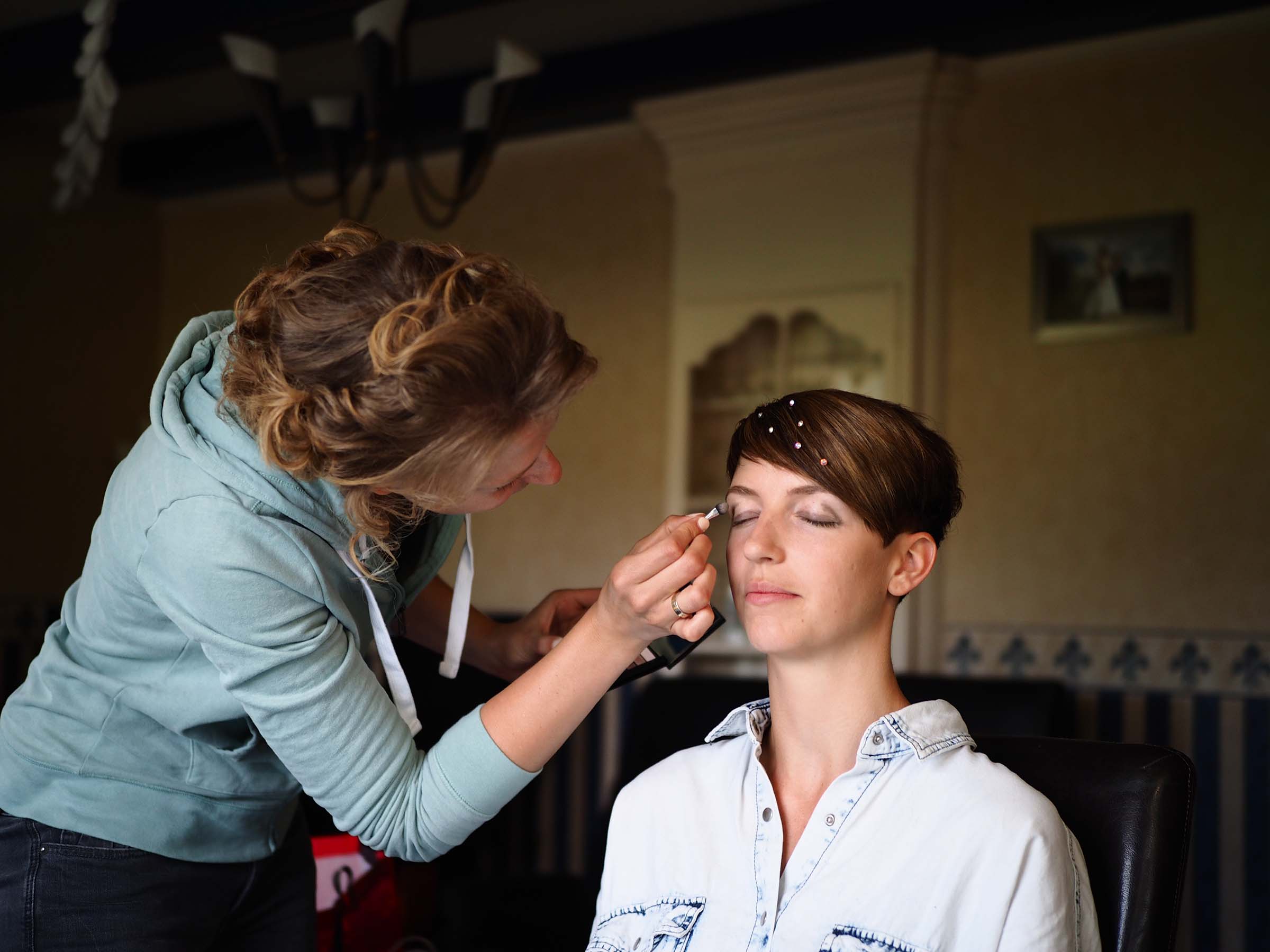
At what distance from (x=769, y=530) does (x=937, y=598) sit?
2.24 m

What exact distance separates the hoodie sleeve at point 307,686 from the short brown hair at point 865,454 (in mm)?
497

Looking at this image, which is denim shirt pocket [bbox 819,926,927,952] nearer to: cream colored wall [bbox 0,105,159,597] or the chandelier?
the chandelier

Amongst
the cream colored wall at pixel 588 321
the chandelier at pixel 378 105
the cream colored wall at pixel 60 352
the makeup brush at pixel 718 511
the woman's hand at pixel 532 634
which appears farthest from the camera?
the cream colored wall at pixel 60 352

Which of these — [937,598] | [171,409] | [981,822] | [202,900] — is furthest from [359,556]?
[937,598]

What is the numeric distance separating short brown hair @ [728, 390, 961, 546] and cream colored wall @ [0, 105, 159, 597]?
146 inches

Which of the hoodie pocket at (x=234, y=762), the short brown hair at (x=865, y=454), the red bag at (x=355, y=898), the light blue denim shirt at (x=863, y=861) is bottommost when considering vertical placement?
the red bag at (x=355, y=898)

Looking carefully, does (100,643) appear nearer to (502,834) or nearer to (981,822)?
(981,822)

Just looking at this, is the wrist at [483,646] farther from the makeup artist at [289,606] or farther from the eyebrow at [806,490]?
the eyebrow at [806,490]

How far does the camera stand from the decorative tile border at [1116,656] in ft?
10.5

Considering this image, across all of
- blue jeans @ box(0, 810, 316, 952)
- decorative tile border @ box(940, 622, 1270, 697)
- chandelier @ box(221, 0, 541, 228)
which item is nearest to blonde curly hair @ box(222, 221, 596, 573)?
blue jeans @ box(0, 810, 316, 952)

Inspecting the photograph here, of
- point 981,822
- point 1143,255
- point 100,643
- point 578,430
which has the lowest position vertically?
point 981,822

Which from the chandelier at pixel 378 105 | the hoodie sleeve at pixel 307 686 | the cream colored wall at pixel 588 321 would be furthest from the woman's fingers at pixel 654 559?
the cream colored wall at pixel 588 321

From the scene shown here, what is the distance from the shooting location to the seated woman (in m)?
1.25

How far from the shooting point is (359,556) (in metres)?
1.29
